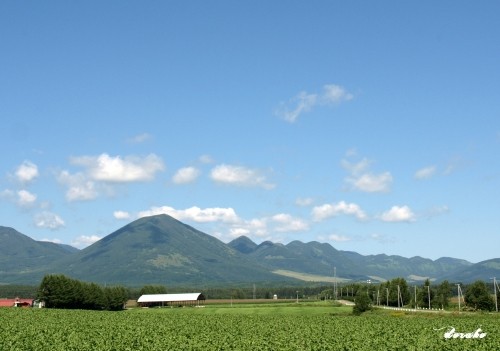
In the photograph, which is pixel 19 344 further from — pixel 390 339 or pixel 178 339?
pixel 390 339

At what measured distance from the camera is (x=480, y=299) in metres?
145

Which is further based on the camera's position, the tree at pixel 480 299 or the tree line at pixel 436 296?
the tree line at pixel 436 296

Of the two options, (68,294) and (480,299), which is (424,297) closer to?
(480,299)

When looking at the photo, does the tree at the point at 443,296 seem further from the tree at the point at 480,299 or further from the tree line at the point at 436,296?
the tree at the point at 480,299

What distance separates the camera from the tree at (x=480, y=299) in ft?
476

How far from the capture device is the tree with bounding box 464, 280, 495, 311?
145000 mm

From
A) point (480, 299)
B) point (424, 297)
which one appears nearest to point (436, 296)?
point (424, 297)

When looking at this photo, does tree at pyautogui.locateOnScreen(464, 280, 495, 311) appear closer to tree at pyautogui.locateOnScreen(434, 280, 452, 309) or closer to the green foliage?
tree at pyautogui.locateOnScreen(434, 280, 452, 309)

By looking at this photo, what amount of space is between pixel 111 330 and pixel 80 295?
103 meters

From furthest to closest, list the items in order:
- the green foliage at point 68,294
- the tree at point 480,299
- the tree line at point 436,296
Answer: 1. the green foliage at point 68,294
2. the tree line at point 436,296
3. the tree at point 480,299

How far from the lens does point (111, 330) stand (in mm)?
66062

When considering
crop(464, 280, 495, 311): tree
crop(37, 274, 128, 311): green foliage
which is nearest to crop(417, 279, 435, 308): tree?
crop(464, 280, 495, 311): tree

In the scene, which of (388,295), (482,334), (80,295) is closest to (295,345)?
(482,334)

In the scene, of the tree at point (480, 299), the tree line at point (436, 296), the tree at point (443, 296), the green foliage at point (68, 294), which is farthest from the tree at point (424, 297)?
the green foliage at point (68, 294)
